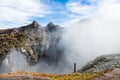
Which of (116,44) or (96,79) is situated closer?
(96,79)

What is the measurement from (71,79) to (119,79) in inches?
353

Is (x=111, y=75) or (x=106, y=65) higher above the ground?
(x=106, y=65)

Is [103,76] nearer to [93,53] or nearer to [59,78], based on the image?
[59,78]

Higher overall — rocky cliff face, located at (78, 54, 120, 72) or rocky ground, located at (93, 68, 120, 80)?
rocky cliff face, located at (78, 54, 120, 72)

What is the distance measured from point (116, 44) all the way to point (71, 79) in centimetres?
13150

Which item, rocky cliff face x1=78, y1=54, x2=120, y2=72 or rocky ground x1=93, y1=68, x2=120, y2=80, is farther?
rocky cliff face x1=78, y1=54, x2=120, y2=72

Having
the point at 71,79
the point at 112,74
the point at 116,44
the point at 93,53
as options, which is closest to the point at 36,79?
the point at 71,79

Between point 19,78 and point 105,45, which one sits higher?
point 105,45

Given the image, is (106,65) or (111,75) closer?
(111,75)

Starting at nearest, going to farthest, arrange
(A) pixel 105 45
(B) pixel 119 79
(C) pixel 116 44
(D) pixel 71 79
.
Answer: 1. (B) pixel 119 79
2. (D) pixel 71 79
3. (C) pixel 116 44
4. (A) pixel 105 45

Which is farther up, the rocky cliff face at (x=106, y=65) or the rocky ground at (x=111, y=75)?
the rocky cliff face at (x=106, y=65)

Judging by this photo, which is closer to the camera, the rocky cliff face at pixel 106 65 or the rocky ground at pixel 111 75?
the rocky ground at pixel 111 75

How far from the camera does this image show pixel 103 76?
147ft

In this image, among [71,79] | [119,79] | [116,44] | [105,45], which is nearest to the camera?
[119,79]
